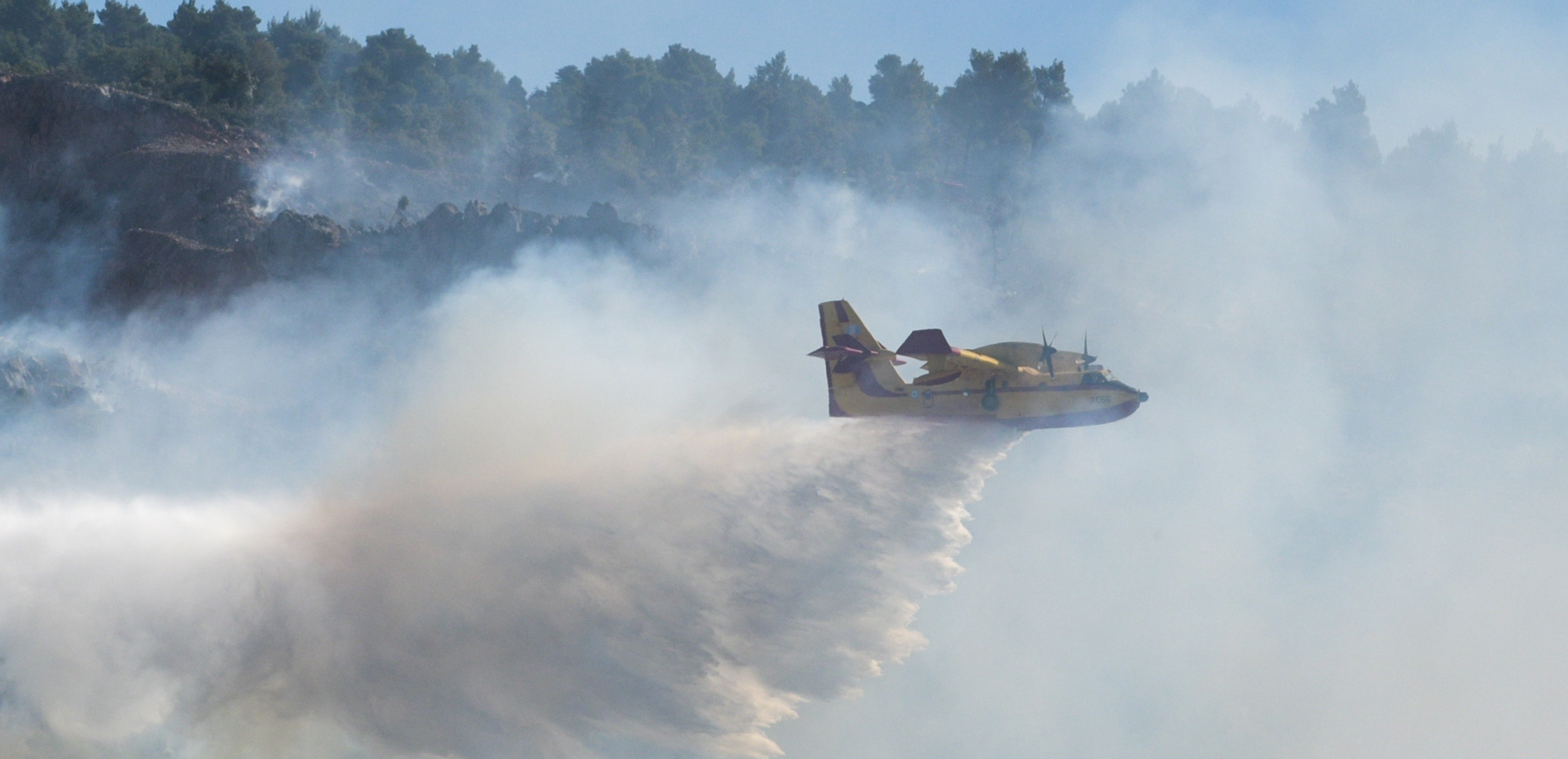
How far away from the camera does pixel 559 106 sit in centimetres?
9769

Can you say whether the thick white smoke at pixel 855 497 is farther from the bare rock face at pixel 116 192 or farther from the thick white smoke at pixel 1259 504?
the bare rock face at pixel 116 192

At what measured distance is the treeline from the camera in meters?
68.8

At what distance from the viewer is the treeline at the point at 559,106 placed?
68812mm

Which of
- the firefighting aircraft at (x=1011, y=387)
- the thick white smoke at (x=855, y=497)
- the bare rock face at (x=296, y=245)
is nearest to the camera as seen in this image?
the thick white smoke at (x=855, y=497)

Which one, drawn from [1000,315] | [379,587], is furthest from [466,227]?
[1000,315]

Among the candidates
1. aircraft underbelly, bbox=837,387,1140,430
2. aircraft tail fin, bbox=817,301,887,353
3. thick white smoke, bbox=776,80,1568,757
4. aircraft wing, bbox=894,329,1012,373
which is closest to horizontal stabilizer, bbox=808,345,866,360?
aircraft tail fin, bbox=817,301,887,353

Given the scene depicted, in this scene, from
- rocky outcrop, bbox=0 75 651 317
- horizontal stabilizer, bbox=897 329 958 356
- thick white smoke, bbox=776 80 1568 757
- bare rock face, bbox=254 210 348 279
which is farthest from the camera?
thick white smoke, bbox=776 80 1568 757

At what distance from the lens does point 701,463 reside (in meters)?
34.4

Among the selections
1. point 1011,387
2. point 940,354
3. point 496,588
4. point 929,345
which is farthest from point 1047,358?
point 496,588

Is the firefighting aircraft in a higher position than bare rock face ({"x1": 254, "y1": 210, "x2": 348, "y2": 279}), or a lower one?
lower

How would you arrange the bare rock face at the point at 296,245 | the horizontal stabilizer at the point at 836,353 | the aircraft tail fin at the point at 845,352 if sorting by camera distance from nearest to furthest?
the horizontal stabilizer at the point at 836,353
the aircraft tail fin at the point at 845,352
the bare rock face at the point at 296,245

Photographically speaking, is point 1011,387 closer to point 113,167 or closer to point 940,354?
point 940,354

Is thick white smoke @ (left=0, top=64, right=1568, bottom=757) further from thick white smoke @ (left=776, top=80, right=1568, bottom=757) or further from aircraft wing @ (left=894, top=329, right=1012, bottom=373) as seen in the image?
aircraft wing @ (left=894, top=329, right=1012, bottom=373)

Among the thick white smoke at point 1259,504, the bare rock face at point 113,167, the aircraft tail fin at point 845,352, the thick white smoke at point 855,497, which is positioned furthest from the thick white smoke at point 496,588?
the thick white smoke at point 1259,504
